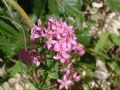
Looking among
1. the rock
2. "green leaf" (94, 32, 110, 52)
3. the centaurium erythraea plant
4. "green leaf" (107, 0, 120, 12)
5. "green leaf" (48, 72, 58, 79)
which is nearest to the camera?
the centaurium erythraea plant

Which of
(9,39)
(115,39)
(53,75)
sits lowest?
(115,39)

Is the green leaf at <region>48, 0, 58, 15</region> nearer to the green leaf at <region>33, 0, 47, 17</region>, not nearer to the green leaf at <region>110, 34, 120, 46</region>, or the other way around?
the green leaf at <region>33, 0, 47, 17</region>

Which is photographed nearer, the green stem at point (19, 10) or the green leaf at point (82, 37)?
the green stem at point (19, 10)

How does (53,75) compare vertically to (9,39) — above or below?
below

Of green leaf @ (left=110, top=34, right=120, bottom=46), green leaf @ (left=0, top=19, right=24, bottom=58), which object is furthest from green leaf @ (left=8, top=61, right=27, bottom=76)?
green leaf @ (left=110, top=34, right=120, bottom=46)

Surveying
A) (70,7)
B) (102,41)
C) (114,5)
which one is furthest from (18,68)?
(102,41)

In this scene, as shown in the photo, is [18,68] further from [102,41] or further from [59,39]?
[102,41]

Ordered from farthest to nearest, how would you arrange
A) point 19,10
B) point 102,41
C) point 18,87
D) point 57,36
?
point 102,41 → point 18,87 → point 19,10 → point 57,36

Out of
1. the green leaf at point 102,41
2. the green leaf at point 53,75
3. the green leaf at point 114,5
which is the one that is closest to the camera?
the green leaf at point 53,75

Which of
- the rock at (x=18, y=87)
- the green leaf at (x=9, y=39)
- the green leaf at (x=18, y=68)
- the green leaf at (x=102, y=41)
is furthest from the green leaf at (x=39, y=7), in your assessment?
the green leaf at (x=102, y=41)

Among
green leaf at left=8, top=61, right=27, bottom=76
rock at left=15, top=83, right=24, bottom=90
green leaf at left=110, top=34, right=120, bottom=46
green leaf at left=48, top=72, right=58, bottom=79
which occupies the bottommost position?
green leaf at left=110, top=34, right=120, bottom=46

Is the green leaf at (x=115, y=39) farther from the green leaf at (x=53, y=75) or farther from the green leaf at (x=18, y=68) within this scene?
the green leaf at (x=18, y=68)

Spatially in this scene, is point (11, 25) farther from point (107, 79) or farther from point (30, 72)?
point (107, 79)
